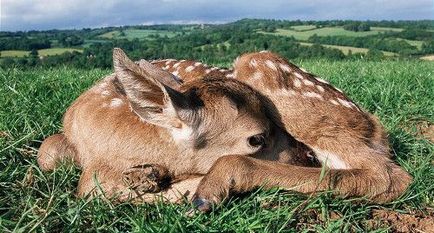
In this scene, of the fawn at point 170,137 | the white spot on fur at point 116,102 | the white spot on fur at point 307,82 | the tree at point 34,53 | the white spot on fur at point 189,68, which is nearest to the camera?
the fawn at point 170,137

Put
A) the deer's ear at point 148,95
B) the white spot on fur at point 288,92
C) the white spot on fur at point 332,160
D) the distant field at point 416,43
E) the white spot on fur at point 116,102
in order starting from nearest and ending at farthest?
the deer's ear at point 148,95
the white spot on fur at point 116,102
the white spot on fur at point 332,160
the white spot on fur at point 288,92
the distant field at point 416,43

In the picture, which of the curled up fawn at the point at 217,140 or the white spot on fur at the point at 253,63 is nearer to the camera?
the curled up fawn at the point at 217,140

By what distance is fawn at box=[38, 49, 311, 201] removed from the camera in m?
3.20

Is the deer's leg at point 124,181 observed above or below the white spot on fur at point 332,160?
above

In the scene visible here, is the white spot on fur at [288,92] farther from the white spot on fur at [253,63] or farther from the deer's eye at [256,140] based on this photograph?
the deer's eye at [256,140]

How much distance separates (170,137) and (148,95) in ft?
1.28

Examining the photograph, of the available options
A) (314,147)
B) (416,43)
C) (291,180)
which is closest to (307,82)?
(314,147)

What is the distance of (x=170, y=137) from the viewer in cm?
336

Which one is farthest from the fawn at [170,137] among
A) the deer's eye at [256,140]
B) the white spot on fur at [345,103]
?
the white spot on fur at [345,103]

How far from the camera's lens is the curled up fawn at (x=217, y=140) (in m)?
3.23

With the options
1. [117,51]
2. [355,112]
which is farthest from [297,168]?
[117,51]

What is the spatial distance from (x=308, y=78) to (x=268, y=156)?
0.91 metres

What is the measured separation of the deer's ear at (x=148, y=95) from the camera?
289 cm

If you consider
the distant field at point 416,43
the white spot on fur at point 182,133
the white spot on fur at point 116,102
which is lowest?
the distant field at point 416,43
